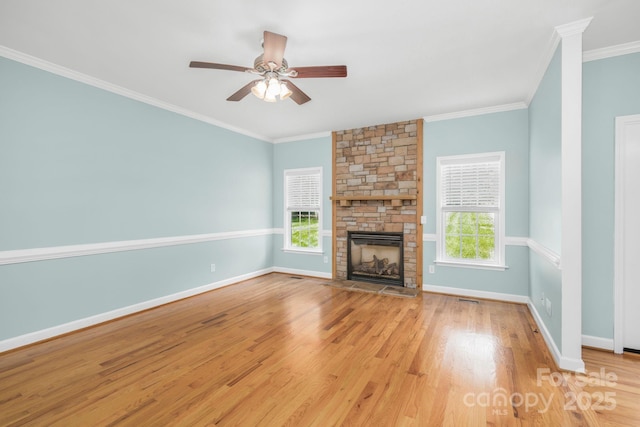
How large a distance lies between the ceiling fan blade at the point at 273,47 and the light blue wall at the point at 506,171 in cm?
309

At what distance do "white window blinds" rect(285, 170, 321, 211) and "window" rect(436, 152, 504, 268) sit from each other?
2.25 meters

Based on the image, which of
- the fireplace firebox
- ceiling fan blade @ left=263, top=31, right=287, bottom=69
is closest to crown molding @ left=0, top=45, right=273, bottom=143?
ceiling fan blade @ left=263, top=31, right=287, bottom=69

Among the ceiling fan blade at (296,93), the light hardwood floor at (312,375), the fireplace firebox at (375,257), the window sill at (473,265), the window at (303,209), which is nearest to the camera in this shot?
the light hardwood floor at (312,375)

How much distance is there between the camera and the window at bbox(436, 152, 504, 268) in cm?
420

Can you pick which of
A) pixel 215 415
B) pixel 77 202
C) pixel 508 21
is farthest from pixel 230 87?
pixel 215 415

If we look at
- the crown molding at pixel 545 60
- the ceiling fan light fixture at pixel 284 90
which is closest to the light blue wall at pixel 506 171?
the crown molding at pixel 545 60

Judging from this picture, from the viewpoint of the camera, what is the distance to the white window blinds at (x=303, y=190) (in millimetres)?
5676

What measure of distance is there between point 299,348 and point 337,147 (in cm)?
367

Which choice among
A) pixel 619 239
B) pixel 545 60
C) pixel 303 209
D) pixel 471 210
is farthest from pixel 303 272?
pixel 545 60

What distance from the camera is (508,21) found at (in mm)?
2295

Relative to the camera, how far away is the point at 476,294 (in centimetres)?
427

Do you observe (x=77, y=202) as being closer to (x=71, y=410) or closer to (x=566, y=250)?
(x=71, y=410)

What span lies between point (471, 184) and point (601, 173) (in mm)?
1739

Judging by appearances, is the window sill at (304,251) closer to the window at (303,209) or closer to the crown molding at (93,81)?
the window at (303,209)
